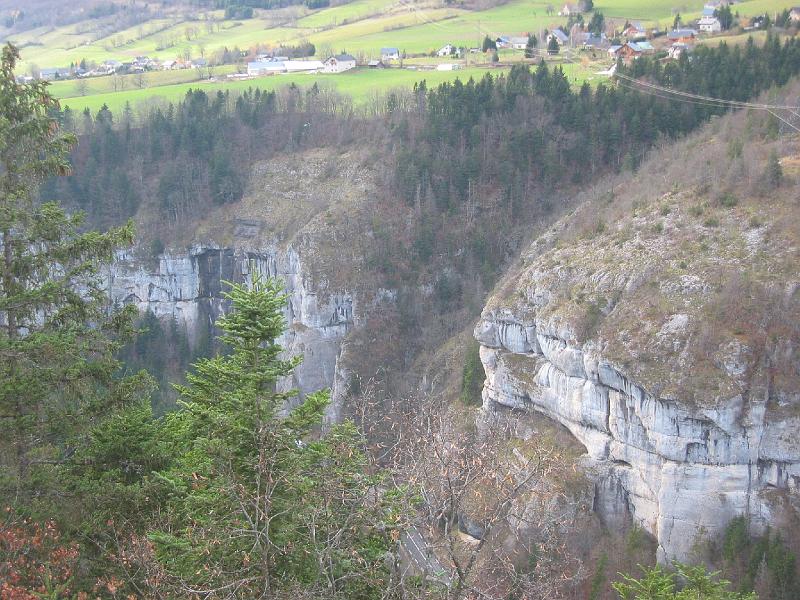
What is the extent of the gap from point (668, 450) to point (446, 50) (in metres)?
56.2

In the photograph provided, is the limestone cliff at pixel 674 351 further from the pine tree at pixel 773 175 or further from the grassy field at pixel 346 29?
the grassy field at pixel 346 29

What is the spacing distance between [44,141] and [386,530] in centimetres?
818

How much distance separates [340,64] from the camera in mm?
85188

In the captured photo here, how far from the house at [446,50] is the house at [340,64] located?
7.65 m

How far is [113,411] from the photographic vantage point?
1551 cm

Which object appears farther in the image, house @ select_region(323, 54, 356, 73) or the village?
house @ select_region(323, 54, 356, 73)

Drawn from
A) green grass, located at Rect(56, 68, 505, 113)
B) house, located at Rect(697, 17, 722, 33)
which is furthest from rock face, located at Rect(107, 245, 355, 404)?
house, located at Rect(697, 17, 722, 33)

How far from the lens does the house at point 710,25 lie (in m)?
73.4

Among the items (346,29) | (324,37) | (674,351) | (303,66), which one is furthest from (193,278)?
(674,351)

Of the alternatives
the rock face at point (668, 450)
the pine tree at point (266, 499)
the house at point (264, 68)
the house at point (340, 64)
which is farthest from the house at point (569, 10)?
the pine tree at point (266, 499)

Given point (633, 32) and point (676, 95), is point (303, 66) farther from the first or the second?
point (676, 95)

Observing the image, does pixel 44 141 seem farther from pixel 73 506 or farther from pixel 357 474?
pixel 357 474

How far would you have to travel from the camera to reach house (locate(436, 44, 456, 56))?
271 feet

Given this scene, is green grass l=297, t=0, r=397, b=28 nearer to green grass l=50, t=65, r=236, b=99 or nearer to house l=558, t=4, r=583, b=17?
green grass l=50, t=65, r=236, b=99
